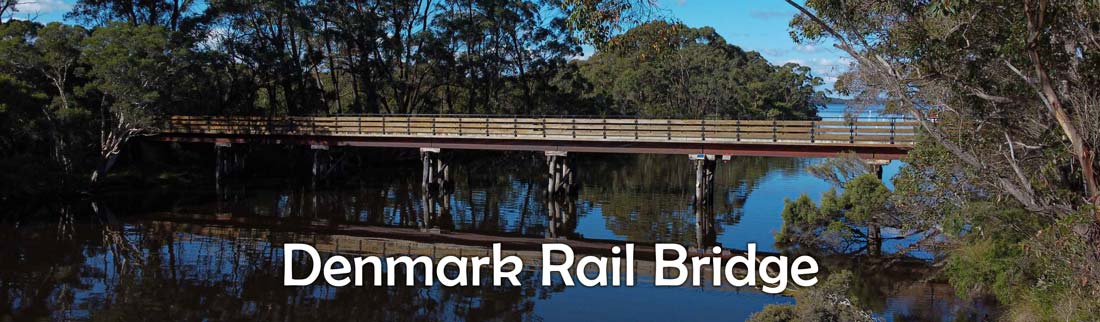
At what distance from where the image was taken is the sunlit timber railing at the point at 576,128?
2356cm

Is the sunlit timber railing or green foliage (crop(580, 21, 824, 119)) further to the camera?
green foliage (crop(580, 21, 824, 119))

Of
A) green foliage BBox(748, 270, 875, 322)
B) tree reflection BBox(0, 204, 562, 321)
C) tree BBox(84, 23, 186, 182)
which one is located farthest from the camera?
tree BBox(84, 23, 186, 182)

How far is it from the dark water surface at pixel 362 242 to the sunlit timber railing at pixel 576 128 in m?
2.37

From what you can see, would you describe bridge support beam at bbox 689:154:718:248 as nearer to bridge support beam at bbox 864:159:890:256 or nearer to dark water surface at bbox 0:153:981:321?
dark water surface at bbox 0:153:981:321

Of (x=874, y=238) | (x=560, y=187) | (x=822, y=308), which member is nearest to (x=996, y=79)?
(x=822, y=308)

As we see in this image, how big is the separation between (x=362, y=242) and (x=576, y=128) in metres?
9.54

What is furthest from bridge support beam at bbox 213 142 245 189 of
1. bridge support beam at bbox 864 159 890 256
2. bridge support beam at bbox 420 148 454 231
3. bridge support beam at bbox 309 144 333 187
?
bridge support beam at bbox 864 159 890 256

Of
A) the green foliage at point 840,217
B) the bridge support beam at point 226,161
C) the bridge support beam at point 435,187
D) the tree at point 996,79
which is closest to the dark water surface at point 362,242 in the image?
the bridge support beam at point 435,187

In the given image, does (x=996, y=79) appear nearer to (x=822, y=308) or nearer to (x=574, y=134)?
(x=822, y=308)

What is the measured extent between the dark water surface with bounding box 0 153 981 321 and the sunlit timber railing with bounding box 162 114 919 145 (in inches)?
93.5

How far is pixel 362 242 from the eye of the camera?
67.5 ft

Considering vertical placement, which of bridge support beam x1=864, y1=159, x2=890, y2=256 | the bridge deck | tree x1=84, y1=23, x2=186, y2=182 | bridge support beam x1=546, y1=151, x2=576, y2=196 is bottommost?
bridge support beam x1=864, y1=159, x2=890, y2=256

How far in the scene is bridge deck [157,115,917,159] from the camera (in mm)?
23797

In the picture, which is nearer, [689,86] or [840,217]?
[840,217]
